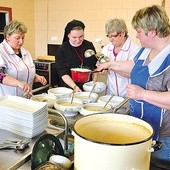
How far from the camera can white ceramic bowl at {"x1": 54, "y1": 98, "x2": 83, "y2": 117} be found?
1.36 meters

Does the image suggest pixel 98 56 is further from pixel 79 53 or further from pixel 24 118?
pixel 24 118

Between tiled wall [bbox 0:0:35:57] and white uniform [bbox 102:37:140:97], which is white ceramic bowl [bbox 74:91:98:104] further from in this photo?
tiled wall [bbox 0:0:35:57]

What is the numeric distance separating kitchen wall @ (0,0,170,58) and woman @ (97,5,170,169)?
6.82 ft

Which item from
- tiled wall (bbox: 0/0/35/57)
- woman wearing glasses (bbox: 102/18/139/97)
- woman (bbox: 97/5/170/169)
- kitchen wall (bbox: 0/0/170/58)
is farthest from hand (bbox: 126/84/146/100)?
tiled wall (bbox: 0/0/35/57)

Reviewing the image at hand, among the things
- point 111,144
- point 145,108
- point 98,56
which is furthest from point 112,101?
point 111,144

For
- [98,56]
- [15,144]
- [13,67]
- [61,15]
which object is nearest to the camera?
[15,144]

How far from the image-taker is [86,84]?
188 cm

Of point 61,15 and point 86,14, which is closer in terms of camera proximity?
point 86,14

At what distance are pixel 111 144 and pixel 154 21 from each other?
80cm

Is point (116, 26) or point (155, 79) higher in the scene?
point (116, 26)

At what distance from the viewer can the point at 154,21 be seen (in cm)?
122

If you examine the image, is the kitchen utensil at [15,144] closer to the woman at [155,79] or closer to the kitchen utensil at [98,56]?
the woman at [155,79]

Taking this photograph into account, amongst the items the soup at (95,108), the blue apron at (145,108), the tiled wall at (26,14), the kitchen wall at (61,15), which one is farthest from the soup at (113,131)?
the tiled wall at (26,14)

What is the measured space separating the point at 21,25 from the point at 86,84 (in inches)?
27.2
